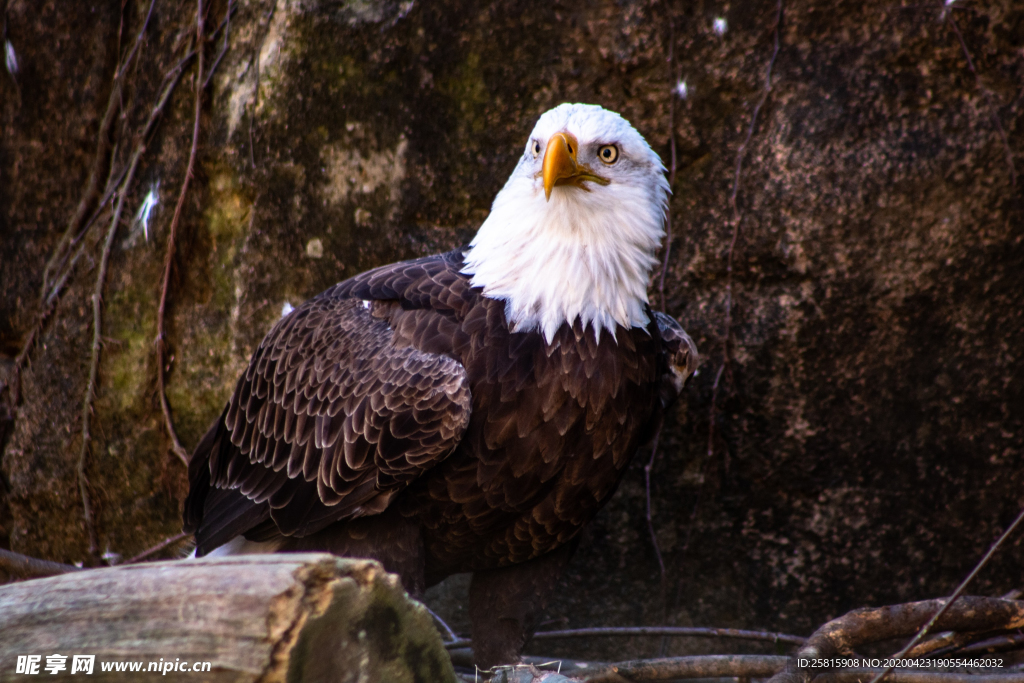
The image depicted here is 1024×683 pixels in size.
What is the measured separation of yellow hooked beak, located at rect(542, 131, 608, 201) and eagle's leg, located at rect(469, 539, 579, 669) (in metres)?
1.17

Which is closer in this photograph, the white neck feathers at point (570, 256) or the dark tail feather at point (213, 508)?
the white neck feathers at point (570, 256)

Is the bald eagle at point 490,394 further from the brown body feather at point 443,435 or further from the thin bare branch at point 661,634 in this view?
the thin bare branch at point 661,634

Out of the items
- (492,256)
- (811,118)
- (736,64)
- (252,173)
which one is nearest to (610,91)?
(736,64)

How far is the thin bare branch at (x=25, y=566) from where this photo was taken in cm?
347

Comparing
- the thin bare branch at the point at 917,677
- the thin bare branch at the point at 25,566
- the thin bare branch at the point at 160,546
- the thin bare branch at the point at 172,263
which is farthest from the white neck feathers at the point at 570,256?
the thin bare branch at the point at 25,566

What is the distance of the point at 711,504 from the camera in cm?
333

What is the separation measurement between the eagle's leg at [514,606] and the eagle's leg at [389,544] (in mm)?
368

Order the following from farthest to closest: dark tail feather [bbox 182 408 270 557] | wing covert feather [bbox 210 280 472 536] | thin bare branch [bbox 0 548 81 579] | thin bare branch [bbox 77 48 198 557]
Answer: thin bare branch [bbox 77 48 198 557] → thin bare branch [bbox 0 548 81 579] → dark tail feather [bbox 182 408 270 557] → wing covert feather [bbox 210 280 472 536]

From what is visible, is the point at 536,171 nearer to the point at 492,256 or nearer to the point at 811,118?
the point at 492,256

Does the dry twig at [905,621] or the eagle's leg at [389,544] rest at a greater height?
the eagle's leg at [389,544]

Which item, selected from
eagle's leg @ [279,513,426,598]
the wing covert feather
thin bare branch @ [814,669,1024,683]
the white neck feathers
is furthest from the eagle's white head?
thin bare branch @ [814,669,1024,683]

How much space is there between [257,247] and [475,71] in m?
1.12

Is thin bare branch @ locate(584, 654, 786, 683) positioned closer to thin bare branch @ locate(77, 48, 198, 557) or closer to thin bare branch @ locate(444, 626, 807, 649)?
thin bare branch @ locate(444, 626, 807, 649)

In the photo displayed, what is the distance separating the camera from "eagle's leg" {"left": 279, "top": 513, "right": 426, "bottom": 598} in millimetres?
2512
